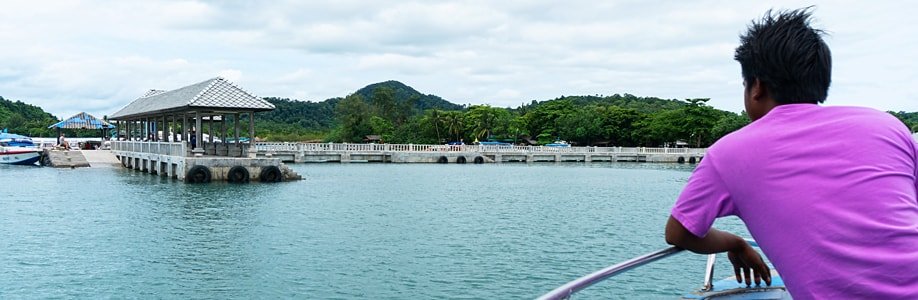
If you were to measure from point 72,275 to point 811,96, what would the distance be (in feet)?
37.9

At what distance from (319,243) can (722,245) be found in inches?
499

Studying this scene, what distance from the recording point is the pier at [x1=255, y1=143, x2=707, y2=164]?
5284cm

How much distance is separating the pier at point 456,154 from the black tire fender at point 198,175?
2158cm

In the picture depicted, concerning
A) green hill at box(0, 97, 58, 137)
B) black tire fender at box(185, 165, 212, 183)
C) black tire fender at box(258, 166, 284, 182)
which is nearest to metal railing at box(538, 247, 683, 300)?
black tire fender at box(185, 165, 212, 183)

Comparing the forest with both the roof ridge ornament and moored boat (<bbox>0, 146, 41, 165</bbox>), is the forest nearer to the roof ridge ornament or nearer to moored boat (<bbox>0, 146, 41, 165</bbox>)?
moored boat (<bbox>0, 146, 41, 165</bbox>)

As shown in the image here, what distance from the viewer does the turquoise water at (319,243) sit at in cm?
1038

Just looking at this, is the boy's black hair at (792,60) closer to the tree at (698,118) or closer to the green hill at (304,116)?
the tree at (698,118)

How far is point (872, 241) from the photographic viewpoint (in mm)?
1578

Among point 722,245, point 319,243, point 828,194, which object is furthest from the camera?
point 319,243

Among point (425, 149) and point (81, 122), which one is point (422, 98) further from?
point (81, 122)

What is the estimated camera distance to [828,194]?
1609mm

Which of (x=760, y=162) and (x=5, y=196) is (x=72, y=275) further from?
(x=5, y=196)

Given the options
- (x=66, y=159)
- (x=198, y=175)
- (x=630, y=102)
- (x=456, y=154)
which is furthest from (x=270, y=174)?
(x=630, y=102)

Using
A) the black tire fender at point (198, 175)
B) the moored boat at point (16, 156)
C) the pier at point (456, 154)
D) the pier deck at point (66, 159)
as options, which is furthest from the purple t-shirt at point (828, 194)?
the pier at point (456, 154)
